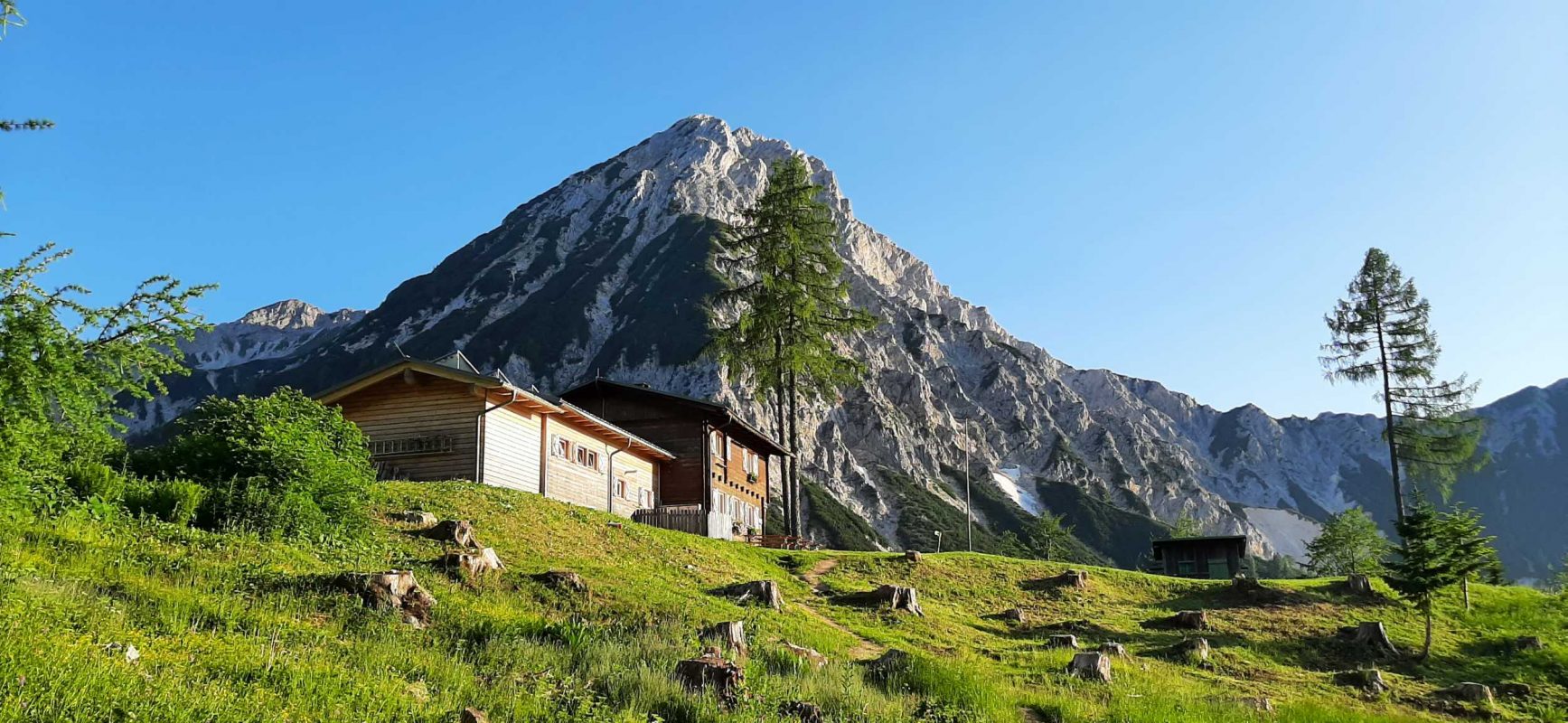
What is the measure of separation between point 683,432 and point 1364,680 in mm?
30859

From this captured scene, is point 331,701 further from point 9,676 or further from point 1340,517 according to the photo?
point 1340,517

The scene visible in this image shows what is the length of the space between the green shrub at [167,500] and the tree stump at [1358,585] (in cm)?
3453

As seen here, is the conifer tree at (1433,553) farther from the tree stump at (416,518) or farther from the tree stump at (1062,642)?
the tree stump at (416,518)

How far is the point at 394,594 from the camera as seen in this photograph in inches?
469

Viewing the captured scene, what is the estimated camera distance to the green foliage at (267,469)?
15000 mm

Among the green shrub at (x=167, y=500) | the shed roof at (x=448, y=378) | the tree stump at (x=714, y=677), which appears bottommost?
the tree stump at (x=714, y=677)

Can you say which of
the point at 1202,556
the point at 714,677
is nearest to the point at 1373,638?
the point at 714,677

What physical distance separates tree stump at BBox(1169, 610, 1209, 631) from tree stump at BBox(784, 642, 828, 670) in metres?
16.6

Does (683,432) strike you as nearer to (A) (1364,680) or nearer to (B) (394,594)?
(A) (1364,680)

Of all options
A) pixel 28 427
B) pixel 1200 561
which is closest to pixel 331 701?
pixel 28 427

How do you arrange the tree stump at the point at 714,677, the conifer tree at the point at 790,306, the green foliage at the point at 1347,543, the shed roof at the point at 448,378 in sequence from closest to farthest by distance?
the tree stump at the point at 714,677
the shed roof at the point at 448,378
the conifer tree at the point at 790,306
the green foliage at the point at 1347,543

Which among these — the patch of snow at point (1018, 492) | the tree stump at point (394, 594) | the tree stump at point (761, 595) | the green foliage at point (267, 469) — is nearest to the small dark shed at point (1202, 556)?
the tree stump at point (761, 595)

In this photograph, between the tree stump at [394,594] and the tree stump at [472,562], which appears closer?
the tree stump at [394,594]

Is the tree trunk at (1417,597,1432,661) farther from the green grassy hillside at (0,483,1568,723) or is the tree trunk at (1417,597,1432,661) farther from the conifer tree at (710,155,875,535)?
the conifer tree at (710,155,875,535)
